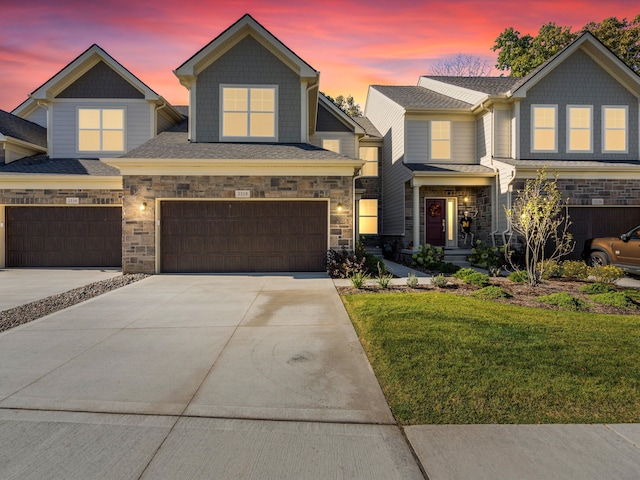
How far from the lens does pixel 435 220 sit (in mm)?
15703

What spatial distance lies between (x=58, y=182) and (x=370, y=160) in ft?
44.5

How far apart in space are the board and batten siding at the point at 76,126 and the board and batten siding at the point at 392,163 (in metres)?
10.4

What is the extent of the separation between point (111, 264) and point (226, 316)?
872 cm

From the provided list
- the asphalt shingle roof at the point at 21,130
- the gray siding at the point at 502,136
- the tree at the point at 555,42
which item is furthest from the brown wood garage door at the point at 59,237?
the tree at the point at 555,42

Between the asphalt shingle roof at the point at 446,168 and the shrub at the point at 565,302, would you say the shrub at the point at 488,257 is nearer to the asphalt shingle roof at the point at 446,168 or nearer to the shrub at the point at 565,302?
the asphalt shingle roof at the point at 446,168

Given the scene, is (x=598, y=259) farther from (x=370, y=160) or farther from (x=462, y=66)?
(x=462, y=66)

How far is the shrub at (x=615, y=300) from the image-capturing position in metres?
6.83

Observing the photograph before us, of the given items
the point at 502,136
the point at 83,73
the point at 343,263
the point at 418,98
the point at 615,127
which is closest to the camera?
the point at 343,263

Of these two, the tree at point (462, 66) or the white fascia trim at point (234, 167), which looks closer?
the white fascia trim at point (234, 167)

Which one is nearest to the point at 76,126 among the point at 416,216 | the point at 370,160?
the point at 370,160

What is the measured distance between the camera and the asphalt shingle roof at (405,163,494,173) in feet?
46.7

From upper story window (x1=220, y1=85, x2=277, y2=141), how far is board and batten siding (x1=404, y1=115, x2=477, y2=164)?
6.27 metres

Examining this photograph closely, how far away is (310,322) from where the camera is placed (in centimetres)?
591

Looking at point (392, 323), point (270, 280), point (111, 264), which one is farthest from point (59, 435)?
→ point (111, 264)
